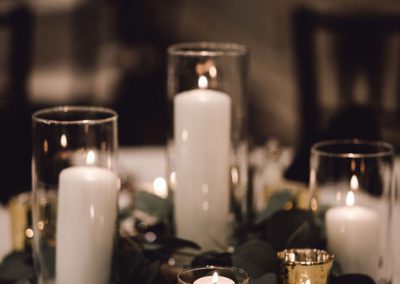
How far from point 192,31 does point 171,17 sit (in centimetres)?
20

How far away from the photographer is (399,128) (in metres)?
3.69

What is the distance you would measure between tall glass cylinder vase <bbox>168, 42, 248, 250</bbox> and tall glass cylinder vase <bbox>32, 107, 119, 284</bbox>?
132 mm

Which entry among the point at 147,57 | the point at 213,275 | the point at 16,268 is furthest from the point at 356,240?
the point at 147,57

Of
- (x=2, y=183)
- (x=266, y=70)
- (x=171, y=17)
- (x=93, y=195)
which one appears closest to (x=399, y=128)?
(x=266, y=70)

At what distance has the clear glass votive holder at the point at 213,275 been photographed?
72 cm

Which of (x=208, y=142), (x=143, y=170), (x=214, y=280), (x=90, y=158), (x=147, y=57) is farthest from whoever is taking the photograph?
(x=147, y=57)

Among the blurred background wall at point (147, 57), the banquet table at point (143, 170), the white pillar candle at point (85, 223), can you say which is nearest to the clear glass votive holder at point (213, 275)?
the white pillar candle at point (85, 223)

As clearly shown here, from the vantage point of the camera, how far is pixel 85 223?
797 millimetres

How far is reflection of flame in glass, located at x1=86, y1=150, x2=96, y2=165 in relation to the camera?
2.68 feet

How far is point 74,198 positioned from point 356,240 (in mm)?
320

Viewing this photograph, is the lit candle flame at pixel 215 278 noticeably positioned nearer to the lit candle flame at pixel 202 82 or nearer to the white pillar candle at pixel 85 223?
the white pillar candle at pixel 85 223

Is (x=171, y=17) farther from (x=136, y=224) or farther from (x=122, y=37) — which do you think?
(x=136, y=224)

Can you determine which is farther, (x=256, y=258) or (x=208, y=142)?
(x=208, y=142)

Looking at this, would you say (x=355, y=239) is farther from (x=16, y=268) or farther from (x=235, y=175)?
(x=16, y=268)
